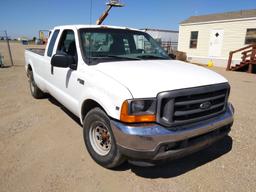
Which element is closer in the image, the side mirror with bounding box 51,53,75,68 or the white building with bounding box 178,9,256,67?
the side mirror with bounding box 51,53,75,68

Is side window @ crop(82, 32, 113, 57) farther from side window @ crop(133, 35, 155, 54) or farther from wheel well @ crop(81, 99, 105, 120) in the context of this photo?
wheel well @ crop(81, 99, 105, 120)

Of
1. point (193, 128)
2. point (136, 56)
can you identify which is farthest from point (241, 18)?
point (193, 128)

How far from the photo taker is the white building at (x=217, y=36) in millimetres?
15281

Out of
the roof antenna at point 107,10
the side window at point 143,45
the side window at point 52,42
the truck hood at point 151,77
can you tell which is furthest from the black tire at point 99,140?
the roof antenna at point 107,10

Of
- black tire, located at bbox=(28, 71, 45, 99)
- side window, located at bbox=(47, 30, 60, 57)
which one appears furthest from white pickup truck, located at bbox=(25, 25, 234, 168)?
black tire, located at bbox=(28, 71, 45, 99)

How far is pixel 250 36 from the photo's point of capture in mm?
15039

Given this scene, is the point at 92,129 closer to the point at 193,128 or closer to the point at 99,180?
the point at 99,180

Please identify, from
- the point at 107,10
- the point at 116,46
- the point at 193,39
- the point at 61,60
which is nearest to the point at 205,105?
the point at 116,46

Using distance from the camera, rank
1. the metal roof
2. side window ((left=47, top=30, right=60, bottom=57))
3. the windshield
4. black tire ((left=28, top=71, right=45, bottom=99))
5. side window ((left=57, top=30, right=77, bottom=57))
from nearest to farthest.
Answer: the windshield, side window ((left=57, top=30, right=77, bottom=57)), side window ((left=47, top=30, right=60, bottom=57)), black tire ((left=28, top=71, right=45, bottom=99)), the metal roof

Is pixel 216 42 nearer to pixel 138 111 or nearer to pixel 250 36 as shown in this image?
pixel 250 36

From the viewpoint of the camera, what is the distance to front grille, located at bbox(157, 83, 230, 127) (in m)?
2.35

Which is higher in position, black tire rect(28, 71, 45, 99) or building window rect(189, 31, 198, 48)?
building window rect(189, 31, 198, 48)

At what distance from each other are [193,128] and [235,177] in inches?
42.2

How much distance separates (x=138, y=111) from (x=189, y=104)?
2.05 feet
